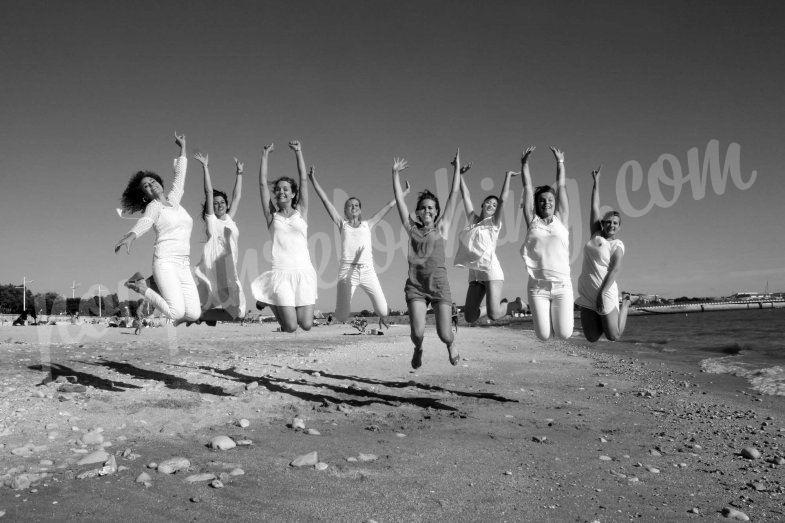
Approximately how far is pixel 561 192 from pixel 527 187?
56 centimetres

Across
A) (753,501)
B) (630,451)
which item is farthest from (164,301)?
(753,501)

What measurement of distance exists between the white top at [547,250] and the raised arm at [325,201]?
3254 mm

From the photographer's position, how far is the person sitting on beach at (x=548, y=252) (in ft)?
28.4

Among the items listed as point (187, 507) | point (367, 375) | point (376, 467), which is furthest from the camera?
point (367, 375)

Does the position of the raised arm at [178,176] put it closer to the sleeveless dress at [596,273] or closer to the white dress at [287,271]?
the white dress at [287,271]

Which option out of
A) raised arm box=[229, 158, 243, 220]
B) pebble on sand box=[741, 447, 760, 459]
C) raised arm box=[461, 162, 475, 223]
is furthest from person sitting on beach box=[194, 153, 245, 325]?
pebble on sand box=[741, 447, 760, 459]

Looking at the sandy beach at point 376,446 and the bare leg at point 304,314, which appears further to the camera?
the bare leg at point 304,314

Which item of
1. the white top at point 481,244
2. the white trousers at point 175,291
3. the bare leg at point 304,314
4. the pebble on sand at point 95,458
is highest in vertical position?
the white top at point 481,244

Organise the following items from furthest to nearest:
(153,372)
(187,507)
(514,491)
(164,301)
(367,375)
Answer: (367,375) → (153,372) → (164,301) → (514,491) → (187,507)

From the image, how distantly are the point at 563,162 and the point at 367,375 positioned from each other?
7.15m

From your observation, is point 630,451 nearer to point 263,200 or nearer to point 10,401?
point 263,200

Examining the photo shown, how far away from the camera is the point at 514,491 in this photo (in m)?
5.84

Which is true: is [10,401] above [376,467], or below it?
above

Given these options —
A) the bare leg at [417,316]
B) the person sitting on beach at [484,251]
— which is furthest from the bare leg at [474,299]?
the bare leg at [417,316]
